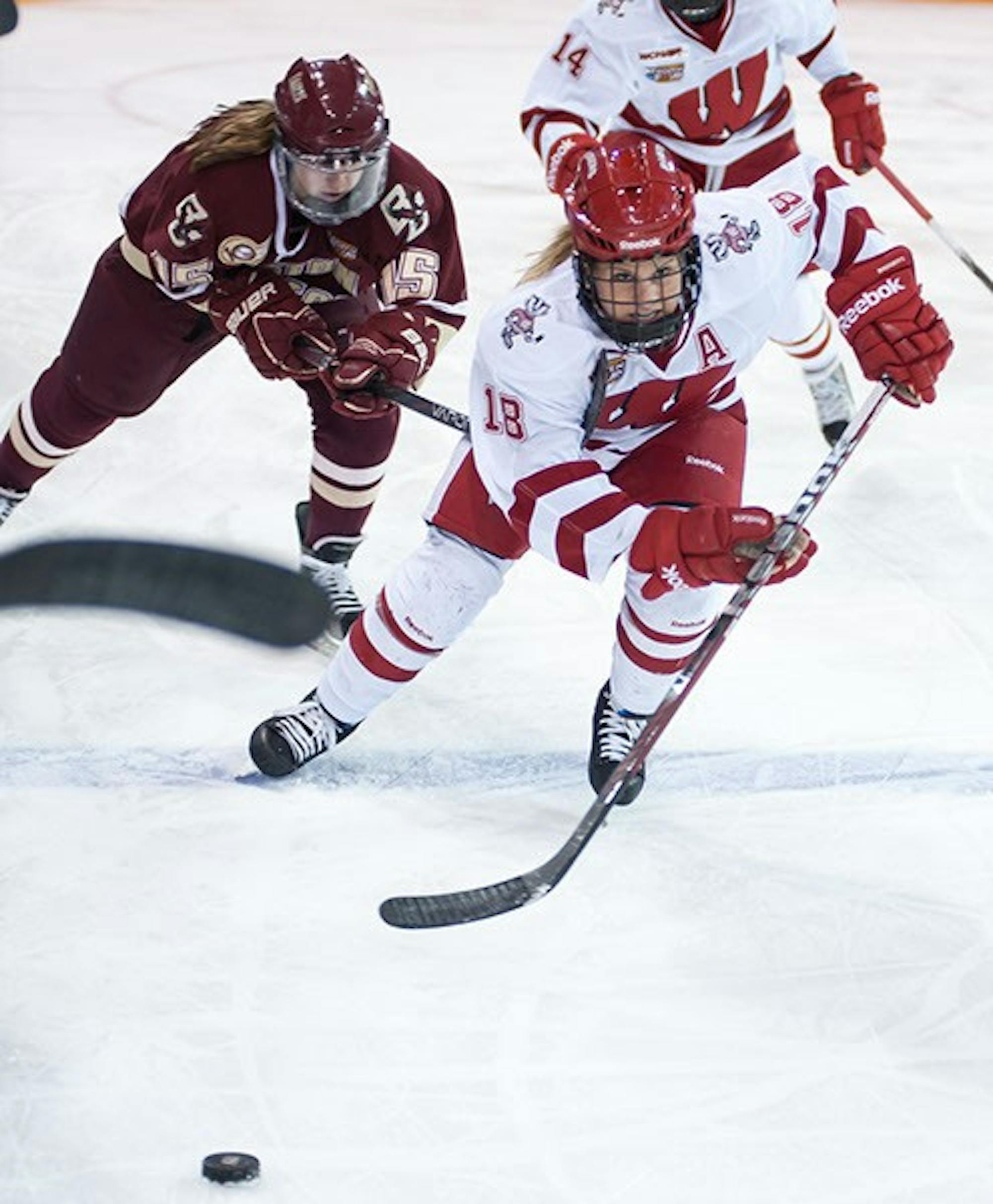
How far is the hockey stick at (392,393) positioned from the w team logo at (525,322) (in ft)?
1.34

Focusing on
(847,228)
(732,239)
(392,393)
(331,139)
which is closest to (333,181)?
(331,139)

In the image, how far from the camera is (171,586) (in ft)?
3.42

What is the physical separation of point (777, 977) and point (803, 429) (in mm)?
1841

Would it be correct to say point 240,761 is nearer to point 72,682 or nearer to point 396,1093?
point 72,682

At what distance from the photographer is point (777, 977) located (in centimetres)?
221

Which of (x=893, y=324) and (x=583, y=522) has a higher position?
(x=893, y=324)

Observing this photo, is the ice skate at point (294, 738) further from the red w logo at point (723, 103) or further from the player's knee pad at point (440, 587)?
the red w logo at point (723, 103)

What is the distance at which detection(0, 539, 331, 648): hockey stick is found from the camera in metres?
1.02

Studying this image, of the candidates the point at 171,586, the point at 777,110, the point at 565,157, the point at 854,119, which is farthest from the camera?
the point at 854,119

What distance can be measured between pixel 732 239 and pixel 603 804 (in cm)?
73

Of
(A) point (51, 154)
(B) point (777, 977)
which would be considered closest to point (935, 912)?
(B) point (777, 977)

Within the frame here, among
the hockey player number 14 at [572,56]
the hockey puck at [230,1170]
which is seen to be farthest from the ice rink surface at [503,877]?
the hockey player number 14 at [572,56]

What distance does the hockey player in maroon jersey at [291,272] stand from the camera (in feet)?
8.39

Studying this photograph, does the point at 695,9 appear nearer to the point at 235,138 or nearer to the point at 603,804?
the point at 235,138
